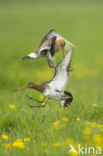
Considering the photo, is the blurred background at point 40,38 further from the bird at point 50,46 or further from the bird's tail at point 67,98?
the bird at point 50,46

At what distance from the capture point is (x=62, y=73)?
3158 millimetres

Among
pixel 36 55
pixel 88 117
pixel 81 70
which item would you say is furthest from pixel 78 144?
pixel 81 70

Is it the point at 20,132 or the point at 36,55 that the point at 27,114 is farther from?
the point at 36,55

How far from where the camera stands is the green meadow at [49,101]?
3.21 metres

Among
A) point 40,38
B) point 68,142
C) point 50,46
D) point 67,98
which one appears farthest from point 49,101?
point 40,38

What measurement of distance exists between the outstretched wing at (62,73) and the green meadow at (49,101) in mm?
465

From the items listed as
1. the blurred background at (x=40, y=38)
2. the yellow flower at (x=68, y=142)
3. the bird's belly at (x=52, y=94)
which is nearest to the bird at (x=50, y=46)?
the bird's belly at (x=52, y=94)

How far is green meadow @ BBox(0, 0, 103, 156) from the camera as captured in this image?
321 cm

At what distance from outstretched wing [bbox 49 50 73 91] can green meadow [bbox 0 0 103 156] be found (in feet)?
1.53

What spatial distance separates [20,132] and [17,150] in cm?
69

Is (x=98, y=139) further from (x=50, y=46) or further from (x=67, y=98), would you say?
(x=50, y=46)

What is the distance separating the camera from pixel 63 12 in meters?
23.1

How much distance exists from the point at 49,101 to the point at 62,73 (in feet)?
8.04

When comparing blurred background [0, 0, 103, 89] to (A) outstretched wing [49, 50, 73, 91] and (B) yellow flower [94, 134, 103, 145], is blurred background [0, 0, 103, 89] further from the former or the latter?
(B) yellow flower [94, 134, 103, 145]
